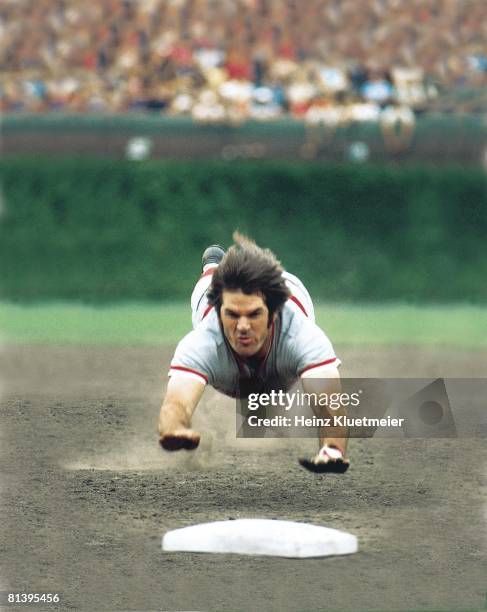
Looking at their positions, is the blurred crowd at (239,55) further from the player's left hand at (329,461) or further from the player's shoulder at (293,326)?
the player's left hand at (329,461)

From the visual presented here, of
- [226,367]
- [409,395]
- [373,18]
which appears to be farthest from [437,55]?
[226,367]

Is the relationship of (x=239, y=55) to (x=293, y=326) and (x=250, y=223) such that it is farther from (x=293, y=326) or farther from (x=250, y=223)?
(x=293, y=326)

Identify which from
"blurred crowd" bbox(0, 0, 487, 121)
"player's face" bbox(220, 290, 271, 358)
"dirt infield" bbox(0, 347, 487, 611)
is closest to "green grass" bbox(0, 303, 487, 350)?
"blurred crowd" bbox(0, 0, 487, 121)

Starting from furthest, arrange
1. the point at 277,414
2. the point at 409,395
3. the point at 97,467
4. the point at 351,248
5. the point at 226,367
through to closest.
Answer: the point at 351,248
the point at 409,395
the point at 97,467
the point at 277,414
the point at 226,367

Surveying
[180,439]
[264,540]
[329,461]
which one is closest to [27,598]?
[180,439]

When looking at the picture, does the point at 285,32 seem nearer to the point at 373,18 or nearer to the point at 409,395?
the point at 373,18
